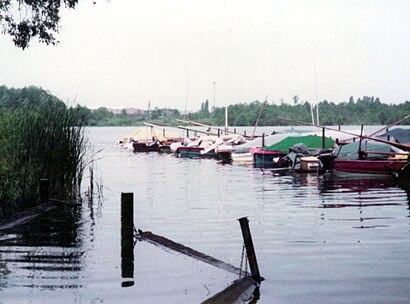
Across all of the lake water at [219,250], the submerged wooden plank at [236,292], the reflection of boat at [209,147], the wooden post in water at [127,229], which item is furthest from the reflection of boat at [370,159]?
the submerged wooden plank at [236,292]

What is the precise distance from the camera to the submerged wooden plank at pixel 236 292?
9.55m

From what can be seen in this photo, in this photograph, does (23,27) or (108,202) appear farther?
(108,202)

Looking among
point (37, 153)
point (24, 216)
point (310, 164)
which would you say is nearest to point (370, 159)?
point (310, 164)

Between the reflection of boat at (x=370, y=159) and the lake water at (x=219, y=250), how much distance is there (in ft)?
20.6

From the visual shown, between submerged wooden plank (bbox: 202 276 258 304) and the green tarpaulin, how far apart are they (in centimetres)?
3611

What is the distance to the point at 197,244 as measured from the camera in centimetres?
1583

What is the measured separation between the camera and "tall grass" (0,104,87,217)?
1812 cm

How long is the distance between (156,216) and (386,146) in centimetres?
2051

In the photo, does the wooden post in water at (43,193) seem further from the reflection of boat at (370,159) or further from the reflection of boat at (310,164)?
the reflection of boat at (310,164)

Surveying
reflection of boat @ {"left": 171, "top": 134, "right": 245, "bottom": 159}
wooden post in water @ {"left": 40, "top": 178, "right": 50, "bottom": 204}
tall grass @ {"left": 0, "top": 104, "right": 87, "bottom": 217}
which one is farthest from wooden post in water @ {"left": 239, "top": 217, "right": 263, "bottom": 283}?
reflection of boat @ {"left": 171, "top": 134, "right": 245, "bottom": 159}

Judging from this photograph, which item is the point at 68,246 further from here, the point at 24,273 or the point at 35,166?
the point at 35,166

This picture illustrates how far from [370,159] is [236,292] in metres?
27.4

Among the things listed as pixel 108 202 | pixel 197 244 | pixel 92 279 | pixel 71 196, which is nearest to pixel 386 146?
pixel 108 202

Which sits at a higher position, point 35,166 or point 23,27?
point 23,27
